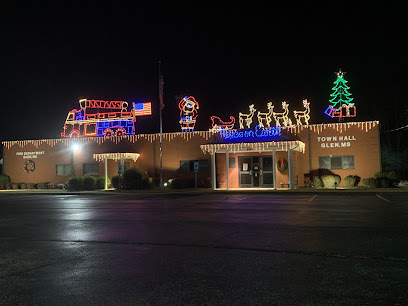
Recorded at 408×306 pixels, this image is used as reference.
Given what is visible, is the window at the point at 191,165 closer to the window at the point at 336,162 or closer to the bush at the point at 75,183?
the bush at the point at 75,183

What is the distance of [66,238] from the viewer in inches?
356

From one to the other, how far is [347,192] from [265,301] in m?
19.3

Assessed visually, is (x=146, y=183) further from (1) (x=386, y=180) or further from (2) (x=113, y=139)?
(1) (x=386, y=180)

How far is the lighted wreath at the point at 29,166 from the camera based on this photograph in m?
36.4

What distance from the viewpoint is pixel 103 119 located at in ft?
115

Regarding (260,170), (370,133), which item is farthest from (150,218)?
(370,133)

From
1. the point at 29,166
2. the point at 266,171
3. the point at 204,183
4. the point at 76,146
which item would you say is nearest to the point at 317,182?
the point at 266,171

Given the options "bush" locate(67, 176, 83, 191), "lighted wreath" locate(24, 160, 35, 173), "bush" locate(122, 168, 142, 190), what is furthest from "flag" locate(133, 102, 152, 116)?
"lighted wreath" locate(24, 160, 35, 173)

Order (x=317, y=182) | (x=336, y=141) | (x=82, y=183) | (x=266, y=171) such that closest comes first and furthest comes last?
A: (x=317, y=182) → (x=336, y=141) → (x=266, y=171) → (x=82, y=183)

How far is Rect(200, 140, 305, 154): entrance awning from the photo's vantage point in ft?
83.1

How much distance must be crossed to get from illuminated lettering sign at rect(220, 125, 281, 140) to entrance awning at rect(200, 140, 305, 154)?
110cm

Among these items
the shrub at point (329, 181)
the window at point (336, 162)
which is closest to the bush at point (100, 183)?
the window at point (336, 162)

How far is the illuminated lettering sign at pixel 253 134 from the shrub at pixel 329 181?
4422 millimetres

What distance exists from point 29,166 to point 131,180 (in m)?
13.3
